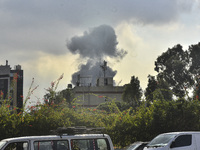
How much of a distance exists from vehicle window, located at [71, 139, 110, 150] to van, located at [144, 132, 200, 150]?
349cm

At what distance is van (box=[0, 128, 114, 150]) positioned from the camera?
10070 mm

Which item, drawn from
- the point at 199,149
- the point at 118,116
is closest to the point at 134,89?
the point at 118,116

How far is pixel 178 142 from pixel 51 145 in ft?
19.3

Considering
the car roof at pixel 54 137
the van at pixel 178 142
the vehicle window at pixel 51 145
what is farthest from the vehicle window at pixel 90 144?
the van at pixel 178 142

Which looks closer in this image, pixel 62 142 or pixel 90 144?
pixel 62 142

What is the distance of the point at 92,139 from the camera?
11.0m

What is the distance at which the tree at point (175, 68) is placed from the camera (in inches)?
2677

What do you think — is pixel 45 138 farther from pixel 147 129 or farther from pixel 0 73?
pixel 0 73

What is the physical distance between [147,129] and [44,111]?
19.9ft

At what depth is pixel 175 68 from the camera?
68.7 m

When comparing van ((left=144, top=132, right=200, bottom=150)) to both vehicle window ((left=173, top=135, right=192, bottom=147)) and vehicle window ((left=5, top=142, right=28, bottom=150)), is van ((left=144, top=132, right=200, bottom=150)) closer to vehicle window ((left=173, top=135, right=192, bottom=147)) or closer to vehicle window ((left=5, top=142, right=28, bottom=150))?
vehicle window ((left=173, top=135, right=192, bottom=147))

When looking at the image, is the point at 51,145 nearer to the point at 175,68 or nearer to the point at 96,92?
the point at 175,68

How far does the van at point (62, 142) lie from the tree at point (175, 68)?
5645 centimetres

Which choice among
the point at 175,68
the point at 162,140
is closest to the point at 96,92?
the point at 175,68
